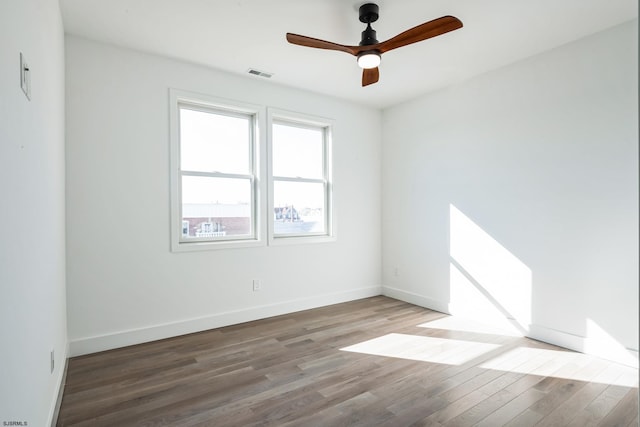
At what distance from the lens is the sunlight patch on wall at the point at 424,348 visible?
280 cm

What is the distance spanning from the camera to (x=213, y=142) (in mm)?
3625

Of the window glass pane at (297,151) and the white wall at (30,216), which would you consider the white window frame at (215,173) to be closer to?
the window glass pane at (297,151)

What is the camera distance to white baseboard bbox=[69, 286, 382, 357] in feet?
9.42

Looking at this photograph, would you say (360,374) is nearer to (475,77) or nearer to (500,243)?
(500,243)

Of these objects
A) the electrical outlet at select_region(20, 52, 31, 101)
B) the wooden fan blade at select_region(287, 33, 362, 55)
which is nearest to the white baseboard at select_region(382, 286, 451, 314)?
the wooden fan blade at select_region(287, 33, 362, 55)

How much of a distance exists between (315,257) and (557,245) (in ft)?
8.08

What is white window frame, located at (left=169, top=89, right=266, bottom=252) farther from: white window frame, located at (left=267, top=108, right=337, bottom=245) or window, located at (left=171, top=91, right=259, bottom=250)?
white window frame, located at (left=267, top=108, right=337, bottom=245)

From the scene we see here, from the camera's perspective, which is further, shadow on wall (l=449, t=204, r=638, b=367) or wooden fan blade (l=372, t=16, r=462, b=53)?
shadow on wall (l=449, t=204, r=638, b=367)

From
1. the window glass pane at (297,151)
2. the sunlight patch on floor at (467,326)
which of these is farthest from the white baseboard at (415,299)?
the window glass pane at (297,151)

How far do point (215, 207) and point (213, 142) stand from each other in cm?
69

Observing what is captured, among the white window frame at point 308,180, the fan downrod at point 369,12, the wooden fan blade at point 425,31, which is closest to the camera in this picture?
the wooden fan blade at point 425,31

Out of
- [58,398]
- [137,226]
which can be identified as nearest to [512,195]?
[137,226]

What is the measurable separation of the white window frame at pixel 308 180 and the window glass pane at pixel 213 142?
0.28 metres

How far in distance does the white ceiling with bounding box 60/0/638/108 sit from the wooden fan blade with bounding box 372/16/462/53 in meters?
0.24
